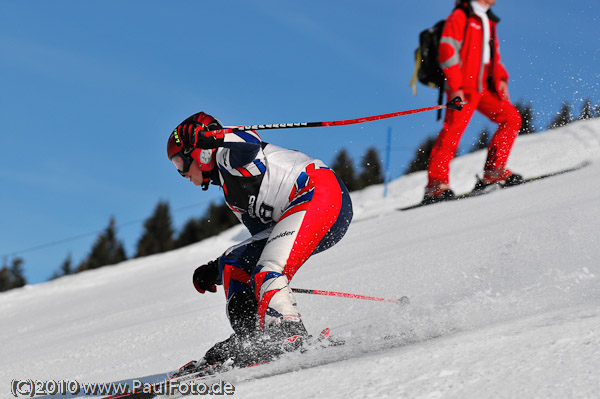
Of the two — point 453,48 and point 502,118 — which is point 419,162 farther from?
point 453,48

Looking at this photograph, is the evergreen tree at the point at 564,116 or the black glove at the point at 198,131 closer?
the black glove at the point at 198,131

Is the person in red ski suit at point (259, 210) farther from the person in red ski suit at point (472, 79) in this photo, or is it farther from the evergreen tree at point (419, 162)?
the person in red ski suit at point (472, 79)

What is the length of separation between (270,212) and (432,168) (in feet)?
14.1

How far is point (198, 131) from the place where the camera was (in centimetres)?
339

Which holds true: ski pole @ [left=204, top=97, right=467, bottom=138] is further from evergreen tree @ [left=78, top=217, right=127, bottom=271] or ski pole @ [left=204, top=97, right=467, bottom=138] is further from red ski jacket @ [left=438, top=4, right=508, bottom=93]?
evergreen tree @ [left=78, top=217, right=127, bottom=271]

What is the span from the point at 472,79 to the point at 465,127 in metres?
0.50

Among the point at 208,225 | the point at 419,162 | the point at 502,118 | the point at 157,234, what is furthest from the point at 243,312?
the point at 157,234

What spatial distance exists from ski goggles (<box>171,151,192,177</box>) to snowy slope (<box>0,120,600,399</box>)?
1131mm

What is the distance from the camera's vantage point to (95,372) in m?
4.41

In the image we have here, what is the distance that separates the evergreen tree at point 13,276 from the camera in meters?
38.9

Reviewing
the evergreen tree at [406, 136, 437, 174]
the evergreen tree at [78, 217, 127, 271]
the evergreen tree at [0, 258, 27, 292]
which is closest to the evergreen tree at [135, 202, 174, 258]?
the evergreen tree at [78, 217, 127, 271]

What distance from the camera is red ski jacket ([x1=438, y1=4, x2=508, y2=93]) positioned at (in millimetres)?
7145

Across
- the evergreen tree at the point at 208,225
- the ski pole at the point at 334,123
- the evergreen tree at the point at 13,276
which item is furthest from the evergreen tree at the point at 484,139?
the evergreen tree at the point at 13,276

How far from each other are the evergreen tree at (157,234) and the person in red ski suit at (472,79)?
133 feet
